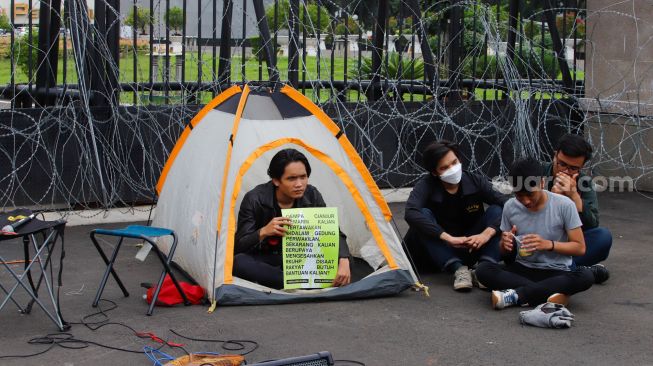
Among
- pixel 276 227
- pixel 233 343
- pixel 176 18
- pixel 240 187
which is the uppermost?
pixel 176 18

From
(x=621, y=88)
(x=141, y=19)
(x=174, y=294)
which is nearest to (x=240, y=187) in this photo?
(x=174, y=294)

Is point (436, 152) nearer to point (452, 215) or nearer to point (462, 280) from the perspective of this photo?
point (452, 215)

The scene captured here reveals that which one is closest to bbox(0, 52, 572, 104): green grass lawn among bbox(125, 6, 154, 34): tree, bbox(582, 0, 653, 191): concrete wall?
bbox(125, 6, 154, 34): tree

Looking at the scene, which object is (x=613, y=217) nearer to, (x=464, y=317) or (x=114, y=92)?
(x=464, y=317)

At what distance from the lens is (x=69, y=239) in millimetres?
8836

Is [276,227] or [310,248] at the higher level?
[276,227]

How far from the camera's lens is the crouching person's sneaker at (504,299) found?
266 inches

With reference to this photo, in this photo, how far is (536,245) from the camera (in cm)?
671

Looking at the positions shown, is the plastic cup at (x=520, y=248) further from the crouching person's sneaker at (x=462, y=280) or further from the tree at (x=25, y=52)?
the tree at (x=25, y=52)

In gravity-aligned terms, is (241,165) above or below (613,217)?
above

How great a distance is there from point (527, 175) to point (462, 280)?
980mm

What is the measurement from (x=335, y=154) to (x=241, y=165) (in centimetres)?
71

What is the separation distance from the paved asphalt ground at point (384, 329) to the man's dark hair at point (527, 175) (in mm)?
807

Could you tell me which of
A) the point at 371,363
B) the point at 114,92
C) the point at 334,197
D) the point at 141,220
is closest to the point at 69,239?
the point at 141,220
